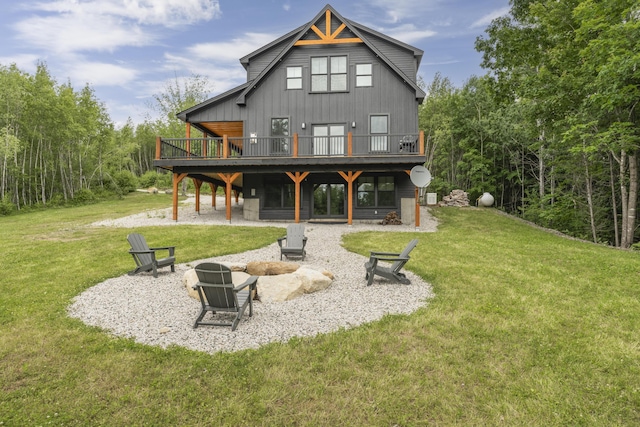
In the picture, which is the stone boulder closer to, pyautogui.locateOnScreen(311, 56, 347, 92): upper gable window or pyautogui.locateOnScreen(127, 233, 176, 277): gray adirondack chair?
pyautogui.locateOnScreen(311, 56, 347, 92): upper gable window

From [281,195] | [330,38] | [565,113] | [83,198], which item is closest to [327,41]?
[330,38]

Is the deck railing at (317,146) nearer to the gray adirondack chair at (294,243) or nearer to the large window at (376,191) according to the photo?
the large window at (376,191)

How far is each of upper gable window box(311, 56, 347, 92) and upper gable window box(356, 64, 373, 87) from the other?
0.66 meters

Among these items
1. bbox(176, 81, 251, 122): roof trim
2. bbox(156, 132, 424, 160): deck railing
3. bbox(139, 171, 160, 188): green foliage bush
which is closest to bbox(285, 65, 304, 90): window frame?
bbox(176, 81, 251, 122): roof trim

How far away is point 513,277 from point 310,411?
5987 millimetres

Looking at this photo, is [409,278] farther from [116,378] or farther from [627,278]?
[116,378]

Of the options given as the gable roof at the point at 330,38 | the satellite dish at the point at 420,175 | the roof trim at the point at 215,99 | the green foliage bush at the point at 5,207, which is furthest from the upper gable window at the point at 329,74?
the green foliage bush at the point at 5,207

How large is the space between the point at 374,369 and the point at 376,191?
1348 cm

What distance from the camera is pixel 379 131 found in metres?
16.4

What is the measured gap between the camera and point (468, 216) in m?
18.3

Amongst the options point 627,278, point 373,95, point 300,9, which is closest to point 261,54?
point 300,9

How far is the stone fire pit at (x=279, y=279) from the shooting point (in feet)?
19.4

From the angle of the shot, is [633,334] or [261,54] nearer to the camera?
[633,334]

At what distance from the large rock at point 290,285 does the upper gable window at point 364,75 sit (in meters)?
12.8
